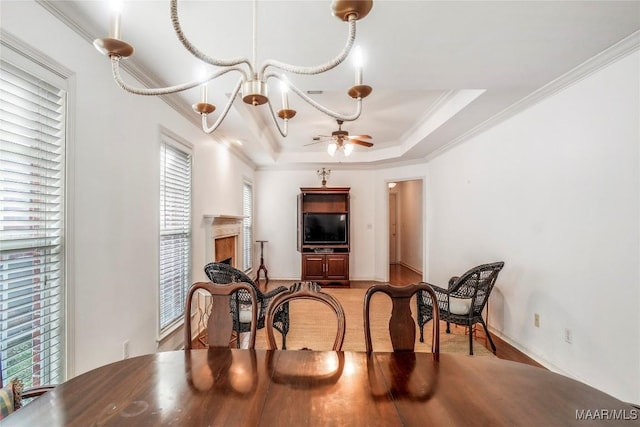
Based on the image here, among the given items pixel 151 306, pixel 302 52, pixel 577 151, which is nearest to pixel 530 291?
pixel 577 151

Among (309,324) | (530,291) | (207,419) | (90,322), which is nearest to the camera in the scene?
(207,419)

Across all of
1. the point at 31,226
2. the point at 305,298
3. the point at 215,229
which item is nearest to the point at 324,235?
the point at 215,229

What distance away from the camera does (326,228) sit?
21.0ft

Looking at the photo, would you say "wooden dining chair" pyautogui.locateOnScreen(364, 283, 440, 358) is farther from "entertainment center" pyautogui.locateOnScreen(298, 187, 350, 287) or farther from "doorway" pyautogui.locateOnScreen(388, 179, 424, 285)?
"doorway" pyautogui.locateOnScreen(388, 179, 424, 285)

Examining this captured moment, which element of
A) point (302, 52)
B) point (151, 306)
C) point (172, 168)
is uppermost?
point (302, 52)

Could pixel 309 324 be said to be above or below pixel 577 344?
below

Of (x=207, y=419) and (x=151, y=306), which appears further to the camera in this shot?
(x=151, y=306)

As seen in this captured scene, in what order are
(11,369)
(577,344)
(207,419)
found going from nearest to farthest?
(207,419), (11,369), (577,344)

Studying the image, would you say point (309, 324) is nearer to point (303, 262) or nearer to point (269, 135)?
point (303, 262)

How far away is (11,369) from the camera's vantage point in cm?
142

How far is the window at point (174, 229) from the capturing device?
9.34 feet

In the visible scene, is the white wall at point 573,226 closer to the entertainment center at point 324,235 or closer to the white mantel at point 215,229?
the entertainment center at point 324,235

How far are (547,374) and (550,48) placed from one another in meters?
2.12

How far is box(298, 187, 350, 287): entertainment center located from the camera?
6191 millimetres
